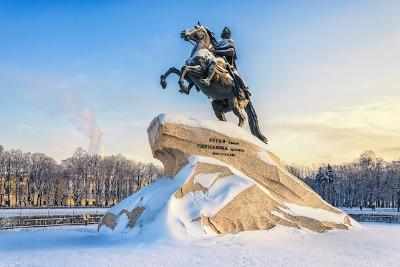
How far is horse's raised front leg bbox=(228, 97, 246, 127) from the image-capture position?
13852mm

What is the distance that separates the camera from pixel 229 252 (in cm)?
787

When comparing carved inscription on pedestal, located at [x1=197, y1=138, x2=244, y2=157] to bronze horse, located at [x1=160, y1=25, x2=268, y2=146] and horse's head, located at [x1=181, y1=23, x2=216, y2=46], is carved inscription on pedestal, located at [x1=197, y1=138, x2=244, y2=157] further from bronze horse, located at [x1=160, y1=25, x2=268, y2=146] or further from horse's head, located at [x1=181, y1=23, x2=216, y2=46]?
horse's head, located at [x1=181, y1=23, x2=216, y2=46]

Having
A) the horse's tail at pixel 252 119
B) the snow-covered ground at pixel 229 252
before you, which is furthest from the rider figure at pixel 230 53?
the snow-covered ground at pixel 229 252

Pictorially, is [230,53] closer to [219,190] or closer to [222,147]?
[222,147]

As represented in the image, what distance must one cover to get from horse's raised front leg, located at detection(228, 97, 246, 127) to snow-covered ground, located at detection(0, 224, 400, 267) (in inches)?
183

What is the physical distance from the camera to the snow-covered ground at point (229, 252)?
692 cm

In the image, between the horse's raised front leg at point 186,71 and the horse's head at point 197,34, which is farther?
the horse's head at point 197,34

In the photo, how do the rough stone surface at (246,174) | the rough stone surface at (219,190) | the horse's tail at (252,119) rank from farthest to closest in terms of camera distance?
the horse's tail at (252,119)
the rough stone surface at (246,174)
the rough stone surface at (219,190)

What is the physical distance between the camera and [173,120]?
37.2ft

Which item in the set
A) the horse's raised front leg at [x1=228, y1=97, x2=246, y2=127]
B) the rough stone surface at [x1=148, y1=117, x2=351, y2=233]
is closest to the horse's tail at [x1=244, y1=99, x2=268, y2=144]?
the horse's raised front leg at [x1=228, y1=97, x2=246, y2=127]

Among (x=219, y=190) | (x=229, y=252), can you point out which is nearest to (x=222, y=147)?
(x=219, y=190)

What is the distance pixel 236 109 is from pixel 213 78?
1.39 meters

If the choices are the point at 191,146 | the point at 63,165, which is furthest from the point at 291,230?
the point at 63,165

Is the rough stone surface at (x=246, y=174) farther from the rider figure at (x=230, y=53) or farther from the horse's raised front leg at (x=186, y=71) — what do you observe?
the rider figure at (x=230, y=53)
